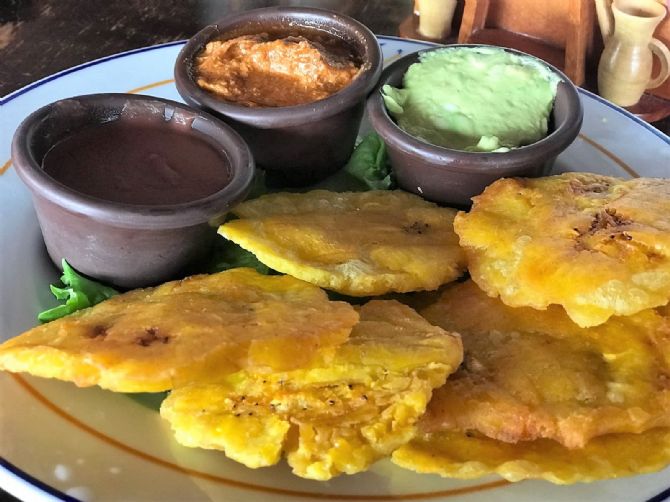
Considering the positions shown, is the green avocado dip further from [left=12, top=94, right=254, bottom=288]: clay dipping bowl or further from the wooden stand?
the wooden stand

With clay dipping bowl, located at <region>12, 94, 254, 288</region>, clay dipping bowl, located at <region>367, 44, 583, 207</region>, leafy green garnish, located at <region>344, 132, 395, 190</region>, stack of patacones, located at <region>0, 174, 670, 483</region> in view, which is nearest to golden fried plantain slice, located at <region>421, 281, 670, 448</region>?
stack of patacones, located at <region>0, 174, 670, 483</region>

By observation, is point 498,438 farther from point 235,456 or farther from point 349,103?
point 349,103

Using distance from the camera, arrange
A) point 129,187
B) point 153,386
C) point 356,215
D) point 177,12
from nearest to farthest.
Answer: point 153,386 → point 129,187 → point 356,215 → point 177,12

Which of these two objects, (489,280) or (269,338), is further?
(489,280)

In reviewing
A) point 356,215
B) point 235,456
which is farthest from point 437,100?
point 235,456

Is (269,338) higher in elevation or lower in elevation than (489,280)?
higher

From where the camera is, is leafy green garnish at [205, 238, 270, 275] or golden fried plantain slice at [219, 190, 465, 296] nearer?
golden fried plantain slice at [219, 190, 465, 296]

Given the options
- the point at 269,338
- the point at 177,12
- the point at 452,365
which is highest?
the point at 269,338
